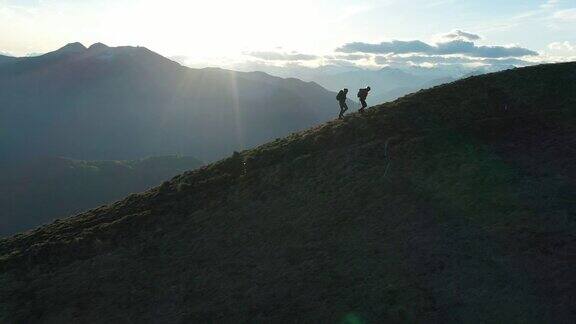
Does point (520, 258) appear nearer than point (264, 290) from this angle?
Yes

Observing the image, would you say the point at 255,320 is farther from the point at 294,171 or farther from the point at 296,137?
the point at 296,137

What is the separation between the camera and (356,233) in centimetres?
2686

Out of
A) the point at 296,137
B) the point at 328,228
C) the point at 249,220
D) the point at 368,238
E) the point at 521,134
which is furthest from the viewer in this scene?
the point at 296,137

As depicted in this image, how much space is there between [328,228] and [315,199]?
3823 millimetres

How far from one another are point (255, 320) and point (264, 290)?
2.05 metres

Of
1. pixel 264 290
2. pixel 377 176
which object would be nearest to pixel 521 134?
pixel 377 176

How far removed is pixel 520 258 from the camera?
857 inches

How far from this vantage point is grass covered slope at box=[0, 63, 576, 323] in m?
21.5

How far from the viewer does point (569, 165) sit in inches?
1117

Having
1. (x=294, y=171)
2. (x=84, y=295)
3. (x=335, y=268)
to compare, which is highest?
(x=294, y=171)

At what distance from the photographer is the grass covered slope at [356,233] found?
21.5 metres

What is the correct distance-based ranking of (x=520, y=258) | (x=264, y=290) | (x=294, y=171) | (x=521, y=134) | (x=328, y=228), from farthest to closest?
(x=294, y=171) < (x=521, y=134) < (x=328, y=228) < (x=264, y=290) < (x=520, y=258)

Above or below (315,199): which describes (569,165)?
above

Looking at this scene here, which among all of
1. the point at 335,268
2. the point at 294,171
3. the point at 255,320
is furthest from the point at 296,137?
the point at 255,320
